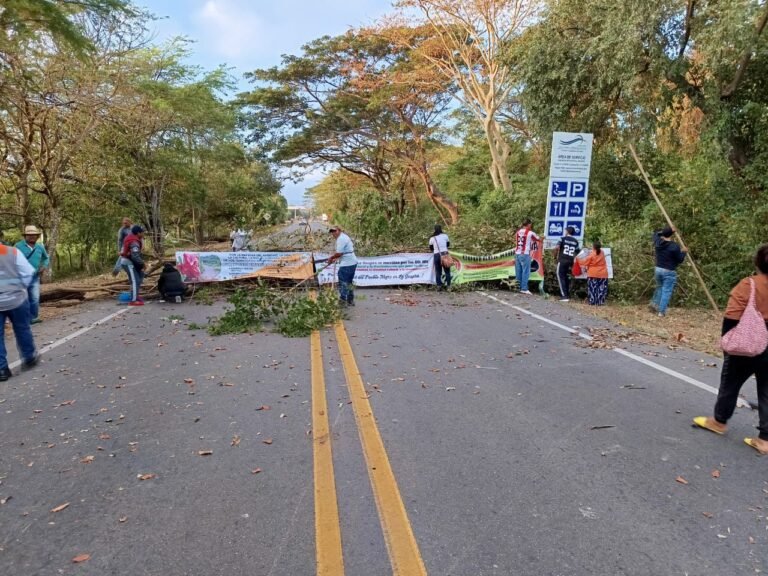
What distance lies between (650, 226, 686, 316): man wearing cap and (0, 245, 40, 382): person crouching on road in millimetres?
10510

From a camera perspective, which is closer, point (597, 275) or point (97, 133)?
point (597, 275)

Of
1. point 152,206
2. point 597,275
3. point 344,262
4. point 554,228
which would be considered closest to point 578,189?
point 554,228

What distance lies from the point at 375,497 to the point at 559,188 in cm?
1195

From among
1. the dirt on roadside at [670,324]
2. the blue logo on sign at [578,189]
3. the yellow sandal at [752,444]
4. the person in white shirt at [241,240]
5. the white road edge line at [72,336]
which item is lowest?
the dirt on roadside at [670,324]

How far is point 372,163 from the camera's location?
3634cm

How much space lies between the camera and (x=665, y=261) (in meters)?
10.5

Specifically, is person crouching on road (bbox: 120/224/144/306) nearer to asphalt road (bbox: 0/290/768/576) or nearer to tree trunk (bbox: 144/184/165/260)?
asphalt road (bbox: 0/290/768/576)

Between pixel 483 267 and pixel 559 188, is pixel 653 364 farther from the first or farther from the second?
pixel 559 188

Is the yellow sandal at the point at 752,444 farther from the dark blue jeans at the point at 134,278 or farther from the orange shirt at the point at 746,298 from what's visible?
the dark blue jeans at the point at 134,278

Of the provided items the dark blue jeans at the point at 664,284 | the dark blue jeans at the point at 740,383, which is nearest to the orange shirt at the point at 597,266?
the dark blue jeans at the point at 664,284

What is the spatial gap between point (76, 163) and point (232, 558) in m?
Result: 18.0

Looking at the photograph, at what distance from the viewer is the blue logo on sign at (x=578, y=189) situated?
13.8 metres

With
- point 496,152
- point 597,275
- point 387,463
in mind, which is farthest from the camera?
point 496,152

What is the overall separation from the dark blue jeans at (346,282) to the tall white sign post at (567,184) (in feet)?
18.4
